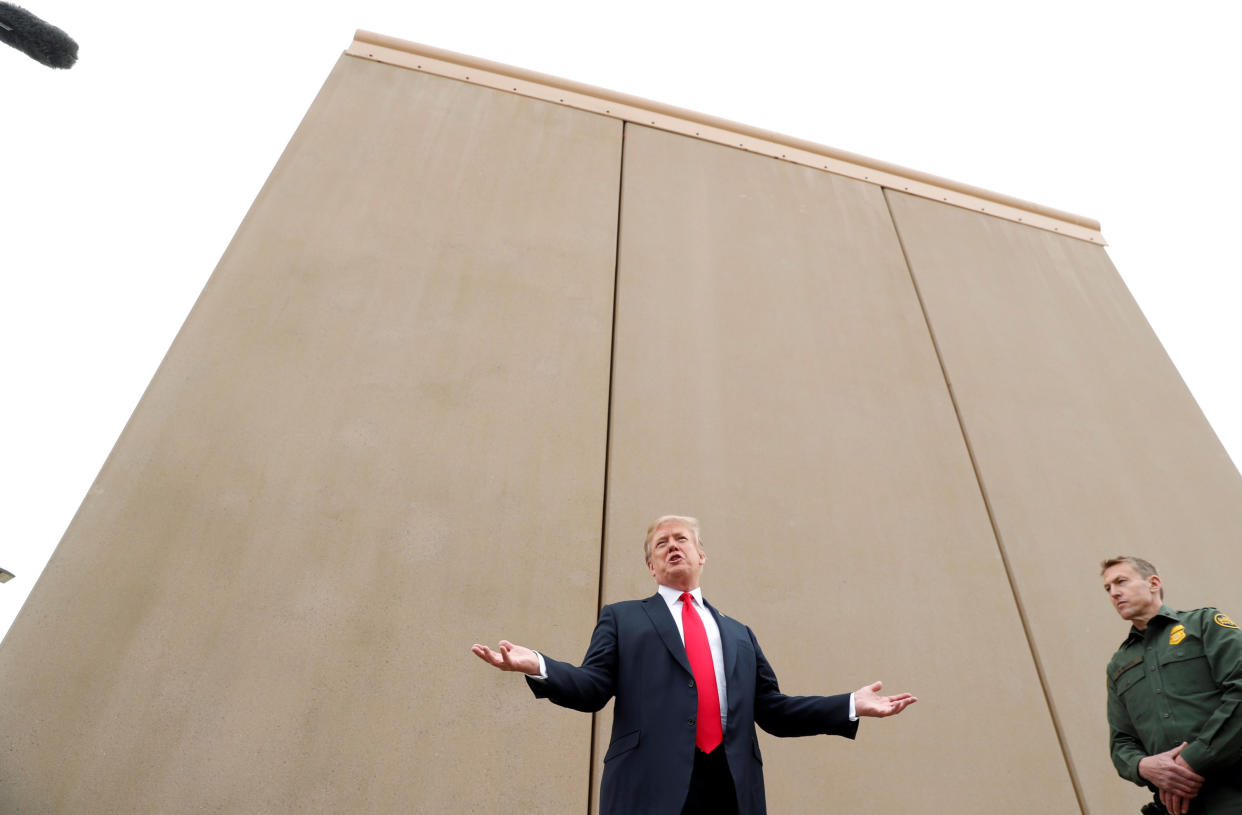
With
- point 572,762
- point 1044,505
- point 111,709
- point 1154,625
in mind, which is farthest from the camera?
point 1044,505

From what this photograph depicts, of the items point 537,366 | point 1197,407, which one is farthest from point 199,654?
point 1197,407

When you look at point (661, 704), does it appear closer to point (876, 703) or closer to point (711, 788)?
point (711, 788)

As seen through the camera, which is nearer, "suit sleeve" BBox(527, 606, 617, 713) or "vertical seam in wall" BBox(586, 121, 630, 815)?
"suit sleeve" BBox(527, 606, 617, 713)

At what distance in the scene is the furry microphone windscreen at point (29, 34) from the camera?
1245 millimetres

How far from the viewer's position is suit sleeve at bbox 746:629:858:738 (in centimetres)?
178

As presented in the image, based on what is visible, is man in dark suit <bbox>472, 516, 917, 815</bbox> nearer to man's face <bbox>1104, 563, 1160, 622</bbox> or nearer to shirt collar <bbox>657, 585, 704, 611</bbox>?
shirt collar <bbox>657, 585, 704, 611</bbox>

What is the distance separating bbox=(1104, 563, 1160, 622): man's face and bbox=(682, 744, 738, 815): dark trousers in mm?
1212

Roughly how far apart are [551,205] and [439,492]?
159 cm

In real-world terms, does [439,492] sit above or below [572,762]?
above

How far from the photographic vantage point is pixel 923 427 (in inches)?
148

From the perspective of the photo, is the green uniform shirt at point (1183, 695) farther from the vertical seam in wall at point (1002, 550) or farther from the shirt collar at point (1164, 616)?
the vertical seam in wall at point (1002, 550)

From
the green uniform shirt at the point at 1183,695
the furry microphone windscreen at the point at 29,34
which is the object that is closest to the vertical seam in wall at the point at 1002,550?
the green uniform shirt at the point at 1183,695

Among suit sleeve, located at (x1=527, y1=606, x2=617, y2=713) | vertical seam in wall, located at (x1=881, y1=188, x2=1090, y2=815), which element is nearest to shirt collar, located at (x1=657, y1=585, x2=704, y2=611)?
suit sleeve, located at (x1=527, y1=606, x2=617, y2=713)

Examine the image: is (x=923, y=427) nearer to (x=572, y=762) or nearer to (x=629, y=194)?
(x=629, y=194)
